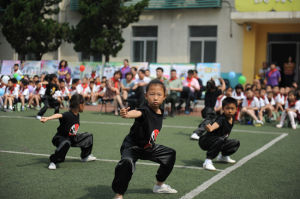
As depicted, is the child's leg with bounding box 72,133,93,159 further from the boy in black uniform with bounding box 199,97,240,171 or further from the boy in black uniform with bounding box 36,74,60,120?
the boy in black uniform with bounding box 36,74,60,120

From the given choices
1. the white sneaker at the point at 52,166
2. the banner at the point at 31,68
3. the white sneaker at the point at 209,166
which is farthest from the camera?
the banner at the point at 31,68

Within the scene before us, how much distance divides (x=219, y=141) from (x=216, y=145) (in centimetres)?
9

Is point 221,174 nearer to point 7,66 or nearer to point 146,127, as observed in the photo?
point 146,127

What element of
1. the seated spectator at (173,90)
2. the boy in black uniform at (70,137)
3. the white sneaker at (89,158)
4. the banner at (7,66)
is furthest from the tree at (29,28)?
the white sneaker at (89,158)

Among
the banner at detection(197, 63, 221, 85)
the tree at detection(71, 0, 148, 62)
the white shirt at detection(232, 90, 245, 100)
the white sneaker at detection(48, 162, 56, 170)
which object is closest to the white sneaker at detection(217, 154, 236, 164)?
the white sneaker at detection(48, 162, 56, 170)

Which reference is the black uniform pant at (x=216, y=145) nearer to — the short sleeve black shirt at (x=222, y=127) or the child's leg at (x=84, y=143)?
the short sleeve black shirt at (x=222, y=127)

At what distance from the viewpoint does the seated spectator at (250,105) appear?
14117 mm

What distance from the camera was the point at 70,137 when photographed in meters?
7.08

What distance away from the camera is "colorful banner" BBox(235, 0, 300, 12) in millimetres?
20125

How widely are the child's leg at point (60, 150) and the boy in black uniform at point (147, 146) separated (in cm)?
182

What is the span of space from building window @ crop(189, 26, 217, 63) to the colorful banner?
10.3 ft

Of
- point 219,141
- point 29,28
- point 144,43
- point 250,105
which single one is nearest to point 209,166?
point 219,141

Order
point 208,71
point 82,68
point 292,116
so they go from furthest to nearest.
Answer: point 82,68 → point 208,71 → point 292,116

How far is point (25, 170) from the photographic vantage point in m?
6.53
